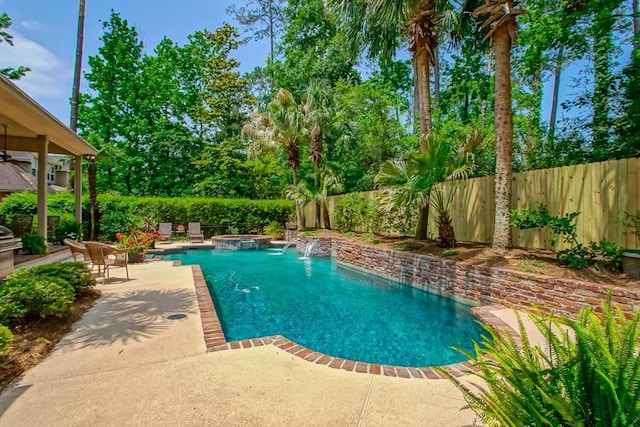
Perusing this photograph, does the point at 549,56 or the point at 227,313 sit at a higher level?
the point at 549,56

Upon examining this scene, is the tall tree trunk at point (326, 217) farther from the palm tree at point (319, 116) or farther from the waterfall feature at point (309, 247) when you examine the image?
the waterfall feature at point (309, 247)

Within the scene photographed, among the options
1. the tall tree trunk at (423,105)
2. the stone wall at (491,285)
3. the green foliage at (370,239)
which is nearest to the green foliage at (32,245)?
the stone wall at (491,285)

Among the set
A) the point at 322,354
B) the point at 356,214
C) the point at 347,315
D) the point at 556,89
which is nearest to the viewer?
the point at 322,354

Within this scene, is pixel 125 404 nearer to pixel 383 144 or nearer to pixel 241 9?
pixel 383 144

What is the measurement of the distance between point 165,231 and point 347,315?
13.8 metres

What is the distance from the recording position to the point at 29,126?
8.01 metres

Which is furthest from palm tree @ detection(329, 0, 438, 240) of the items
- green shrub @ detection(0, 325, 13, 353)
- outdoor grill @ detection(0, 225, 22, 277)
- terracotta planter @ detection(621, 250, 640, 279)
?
outdoor grill @ detection(0, 225, 22, 277)

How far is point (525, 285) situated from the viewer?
19.6ft

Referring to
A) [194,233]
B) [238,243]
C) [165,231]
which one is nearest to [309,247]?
[238,243]

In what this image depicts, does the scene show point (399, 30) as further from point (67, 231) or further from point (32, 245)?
point (67, 231)

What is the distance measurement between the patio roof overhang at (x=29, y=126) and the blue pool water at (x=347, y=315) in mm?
5190

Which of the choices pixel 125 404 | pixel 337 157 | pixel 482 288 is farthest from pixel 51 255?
pixel 337 157

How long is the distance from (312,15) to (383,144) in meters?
14.6

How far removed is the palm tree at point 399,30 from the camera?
32.1 ft
